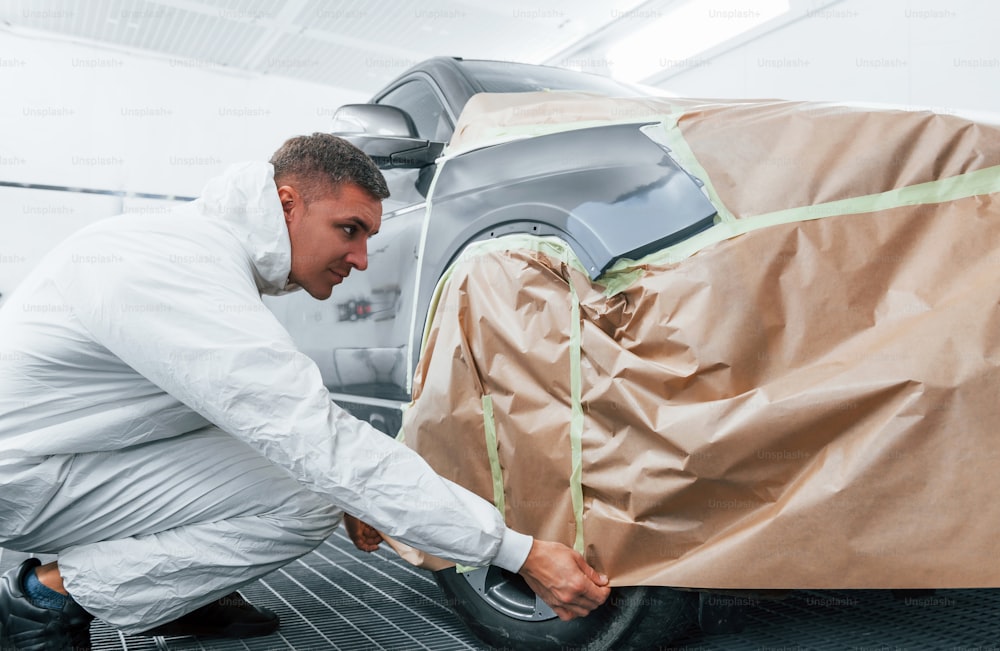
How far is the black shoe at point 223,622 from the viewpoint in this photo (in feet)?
5.66

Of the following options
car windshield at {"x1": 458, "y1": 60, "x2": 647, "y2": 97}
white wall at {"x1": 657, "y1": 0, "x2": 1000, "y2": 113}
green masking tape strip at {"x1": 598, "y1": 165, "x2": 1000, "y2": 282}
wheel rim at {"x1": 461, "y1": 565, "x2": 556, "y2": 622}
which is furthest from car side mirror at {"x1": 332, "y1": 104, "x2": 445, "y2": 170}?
white wall at {"x1": 657, "y1": 0, "x2": 1000, "y2": 113}

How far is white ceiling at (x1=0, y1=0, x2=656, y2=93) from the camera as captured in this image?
679 centimetres

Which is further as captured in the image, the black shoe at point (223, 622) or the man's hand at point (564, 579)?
the black shoe at point (223, 622)

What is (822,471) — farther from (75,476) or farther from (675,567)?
(75,476)

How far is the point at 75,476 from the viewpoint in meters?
1.50

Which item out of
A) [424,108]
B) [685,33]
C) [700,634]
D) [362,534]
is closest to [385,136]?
[424,108]

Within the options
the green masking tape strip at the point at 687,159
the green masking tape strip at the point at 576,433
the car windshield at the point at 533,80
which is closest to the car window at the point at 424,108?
the car windshield at the point at 533,80

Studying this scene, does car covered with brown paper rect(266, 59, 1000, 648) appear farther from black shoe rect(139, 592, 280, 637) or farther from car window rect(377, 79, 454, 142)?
car window rect(377, 79, 454, 142)

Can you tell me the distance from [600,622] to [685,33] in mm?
6105

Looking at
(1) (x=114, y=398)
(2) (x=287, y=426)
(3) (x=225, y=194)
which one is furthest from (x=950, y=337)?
(1) (x=114, y=398)

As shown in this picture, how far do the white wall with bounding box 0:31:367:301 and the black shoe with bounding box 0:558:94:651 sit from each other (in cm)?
627

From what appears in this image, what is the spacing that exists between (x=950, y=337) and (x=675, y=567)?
54cm

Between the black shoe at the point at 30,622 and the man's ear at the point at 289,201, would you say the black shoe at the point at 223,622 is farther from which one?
the man's ear at the point at 289,201

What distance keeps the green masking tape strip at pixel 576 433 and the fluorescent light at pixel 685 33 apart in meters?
5.15
